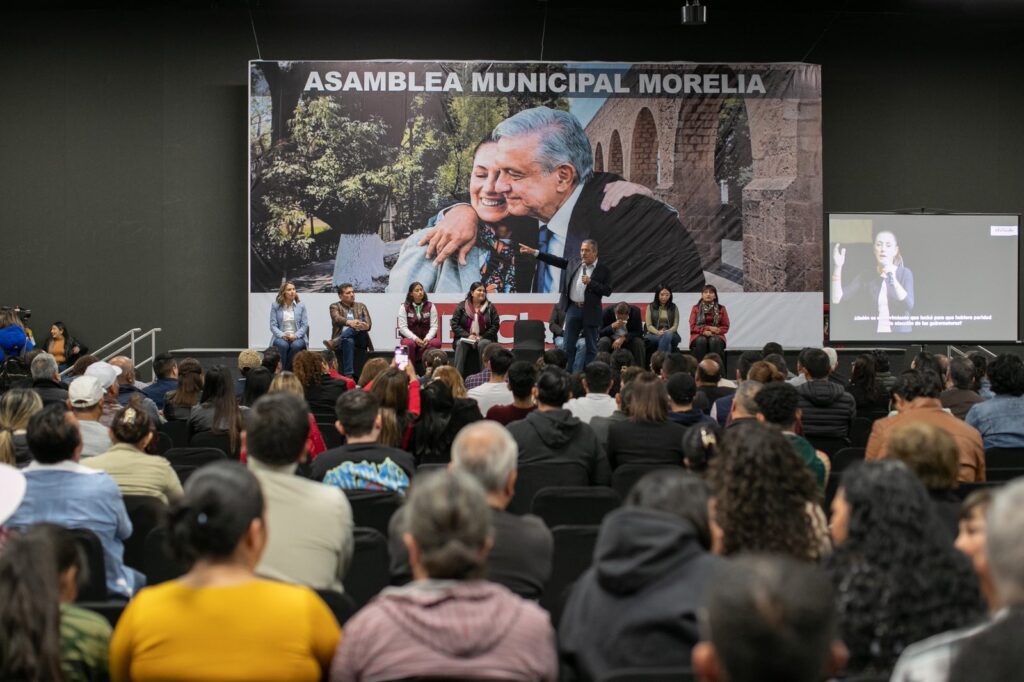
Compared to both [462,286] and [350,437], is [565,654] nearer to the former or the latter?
[350,437]

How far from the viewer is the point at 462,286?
488 inches

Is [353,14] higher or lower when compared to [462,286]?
higher

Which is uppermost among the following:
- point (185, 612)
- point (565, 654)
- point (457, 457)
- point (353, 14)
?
point (353, 14)

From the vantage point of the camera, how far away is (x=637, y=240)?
12602mm

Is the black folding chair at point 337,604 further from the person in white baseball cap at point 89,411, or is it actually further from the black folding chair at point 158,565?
the person in white baseball cap at point 89,411

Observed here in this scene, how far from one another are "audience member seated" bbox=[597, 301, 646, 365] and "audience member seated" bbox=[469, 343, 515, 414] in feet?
14.3

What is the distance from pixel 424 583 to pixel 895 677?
0.84 meters

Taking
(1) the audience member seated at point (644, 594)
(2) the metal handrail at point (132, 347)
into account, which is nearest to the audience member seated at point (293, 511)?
(1) the audience member seated at point (644, 594)

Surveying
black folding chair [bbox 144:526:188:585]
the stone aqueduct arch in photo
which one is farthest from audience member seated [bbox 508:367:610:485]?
the stone aqueduct arch in photo

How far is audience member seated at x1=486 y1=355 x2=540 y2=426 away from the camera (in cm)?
550

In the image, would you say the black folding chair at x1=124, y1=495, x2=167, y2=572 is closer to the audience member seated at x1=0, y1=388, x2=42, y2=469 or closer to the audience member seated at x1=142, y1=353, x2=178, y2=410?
the audience member seated at x1=0, y1=388, x2=42, y2=469

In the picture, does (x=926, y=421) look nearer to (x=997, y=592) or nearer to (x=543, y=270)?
(x=997, y=592)

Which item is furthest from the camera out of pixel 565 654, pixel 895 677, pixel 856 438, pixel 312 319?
pixel 312 319

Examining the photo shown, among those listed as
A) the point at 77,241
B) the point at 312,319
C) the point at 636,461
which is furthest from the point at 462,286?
the point at 636,461
